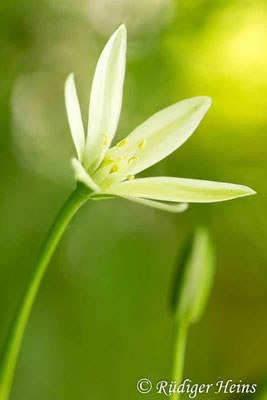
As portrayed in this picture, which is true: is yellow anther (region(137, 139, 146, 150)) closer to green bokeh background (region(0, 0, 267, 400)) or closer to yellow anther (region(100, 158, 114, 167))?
yellow anther (region(100, 158, 114, 167))

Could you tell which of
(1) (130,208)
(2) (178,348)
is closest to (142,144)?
(2) (178,348)

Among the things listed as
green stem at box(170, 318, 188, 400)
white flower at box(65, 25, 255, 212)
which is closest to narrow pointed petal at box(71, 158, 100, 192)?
white flower at box(65, 25, 255, 212)

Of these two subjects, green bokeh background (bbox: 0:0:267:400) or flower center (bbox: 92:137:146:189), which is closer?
flower center (bbox: 92:137:146:189)

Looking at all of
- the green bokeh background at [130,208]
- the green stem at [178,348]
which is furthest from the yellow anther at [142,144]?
the green bokeh background at [130,208]

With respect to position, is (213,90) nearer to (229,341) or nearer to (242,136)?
(242,136)

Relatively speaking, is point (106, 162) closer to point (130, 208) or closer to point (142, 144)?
point (142, 144)

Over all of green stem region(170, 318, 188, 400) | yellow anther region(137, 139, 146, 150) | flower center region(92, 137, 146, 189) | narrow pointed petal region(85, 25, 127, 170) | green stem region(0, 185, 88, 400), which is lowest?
green stem region(170, 318, 188, 400)

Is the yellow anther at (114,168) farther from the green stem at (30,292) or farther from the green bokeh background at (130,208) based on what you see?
the green bokeh background at (130,208)

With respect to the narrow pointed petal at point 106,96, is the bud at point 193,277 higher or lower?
lower
